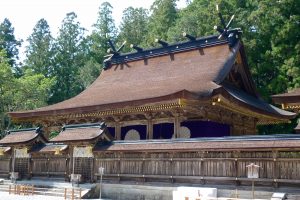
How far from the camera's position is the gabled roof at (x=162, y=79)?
22.5 m

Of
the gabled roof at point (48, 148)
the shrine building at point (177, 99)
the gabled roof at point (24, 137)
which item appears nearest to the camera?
the shrine building at point (177, 99)

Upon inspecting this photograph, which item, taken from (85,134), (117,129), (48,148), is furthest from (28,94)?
(85,134)

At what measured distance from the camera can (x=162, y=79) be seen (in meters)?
26.7

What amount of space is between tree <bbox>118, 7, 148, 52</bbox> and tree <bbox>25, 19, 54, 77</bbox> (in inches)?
440

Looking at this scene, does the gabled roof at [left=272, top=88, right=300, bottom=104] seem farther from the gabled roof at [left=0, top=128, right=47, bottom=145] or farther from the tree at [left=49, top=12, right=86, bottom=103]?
the tree at [left=49, top=12, right=86, bottom=103]

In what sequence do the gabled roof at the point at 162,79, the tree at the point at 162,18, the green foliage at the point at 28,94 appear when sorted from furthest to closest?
the tree at the point at 162,18 < the green foliage at the point at 28,94 < the gabled roof at the point at 162,79

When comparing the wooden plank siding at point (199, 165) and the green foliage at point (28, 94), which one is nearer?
the wooden plank siding at point (199, 165)

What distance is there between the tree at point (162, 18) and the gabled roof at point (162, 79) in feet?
74.6

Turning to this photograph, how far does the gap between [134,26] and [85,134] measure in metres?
45.6

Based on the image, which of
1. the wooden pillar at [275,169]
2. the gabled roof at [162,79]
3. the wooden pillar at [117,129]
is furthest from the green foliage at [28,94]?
the wooden pillar at [275,169]

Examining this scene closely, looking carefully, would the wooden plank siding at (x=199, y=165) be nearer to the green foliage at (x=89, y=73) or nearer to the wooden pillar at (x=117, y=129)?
the wooden pillar at (x=117, y=129)

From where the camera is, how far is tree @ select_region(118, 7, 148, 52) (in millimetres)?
64188

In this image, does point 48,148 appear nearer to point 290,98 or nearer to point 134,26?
point 290,98

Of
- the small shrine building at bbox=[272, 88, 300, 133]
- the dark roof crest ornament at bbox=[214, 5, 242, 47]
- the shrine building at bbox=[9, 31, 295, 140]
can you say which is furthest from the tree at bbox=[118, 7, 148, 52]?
the small shrine building at bbox=[272, 88, 300, 133]
